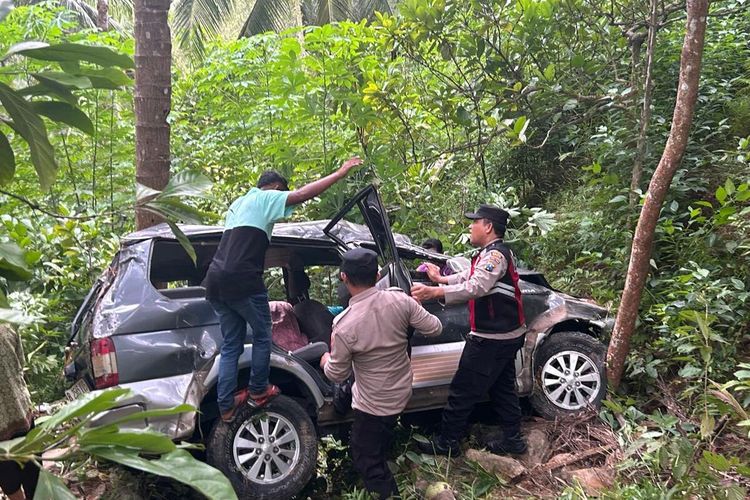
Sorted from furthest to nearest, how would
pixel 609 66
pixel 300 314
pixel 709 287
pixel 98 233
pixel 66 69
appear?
pixel 609 66 → pixel 98 233 → pixel 300 314 → pixel 709 287 → pixel 66 69

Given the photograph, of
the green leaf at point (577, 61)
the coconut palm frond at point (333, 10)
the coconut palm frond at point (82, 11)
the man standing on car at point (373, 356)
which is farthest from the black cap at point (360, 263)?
the coconut palm frond at point (82, 11)

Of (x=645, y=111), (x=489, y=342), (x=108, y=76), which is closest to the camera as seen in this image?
(x=108, y=76)

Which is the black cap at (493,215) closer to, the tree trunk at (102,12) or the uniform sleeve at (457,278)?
the uniform sleeve at (457,278)

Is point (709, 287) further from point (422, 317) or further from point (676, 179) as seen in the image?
point (422, 317)

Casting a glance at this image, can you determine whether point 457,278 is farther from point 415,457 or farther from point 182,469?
point 182,469

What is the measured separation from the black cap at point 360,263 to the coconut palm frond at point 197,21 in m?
15.7

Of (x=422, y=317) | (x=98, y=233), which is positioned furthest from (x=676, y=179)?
(x=98, y=233)

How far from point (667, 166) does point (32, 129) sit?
4249mm

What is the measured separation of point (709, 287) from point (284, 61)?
16.9 ft

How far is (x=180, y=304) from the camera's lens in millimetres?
4000

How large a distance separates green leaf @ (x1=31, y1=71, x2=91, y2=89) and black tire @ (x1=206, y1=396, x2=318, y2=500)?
122 inches

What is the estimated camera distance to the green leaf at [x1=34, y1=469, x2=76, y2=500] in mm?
847

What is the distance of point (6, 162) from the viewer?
1.41m

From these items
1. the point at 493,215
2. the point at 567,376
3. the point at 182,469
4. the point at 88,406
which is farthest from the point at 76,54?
the point at 567,376
